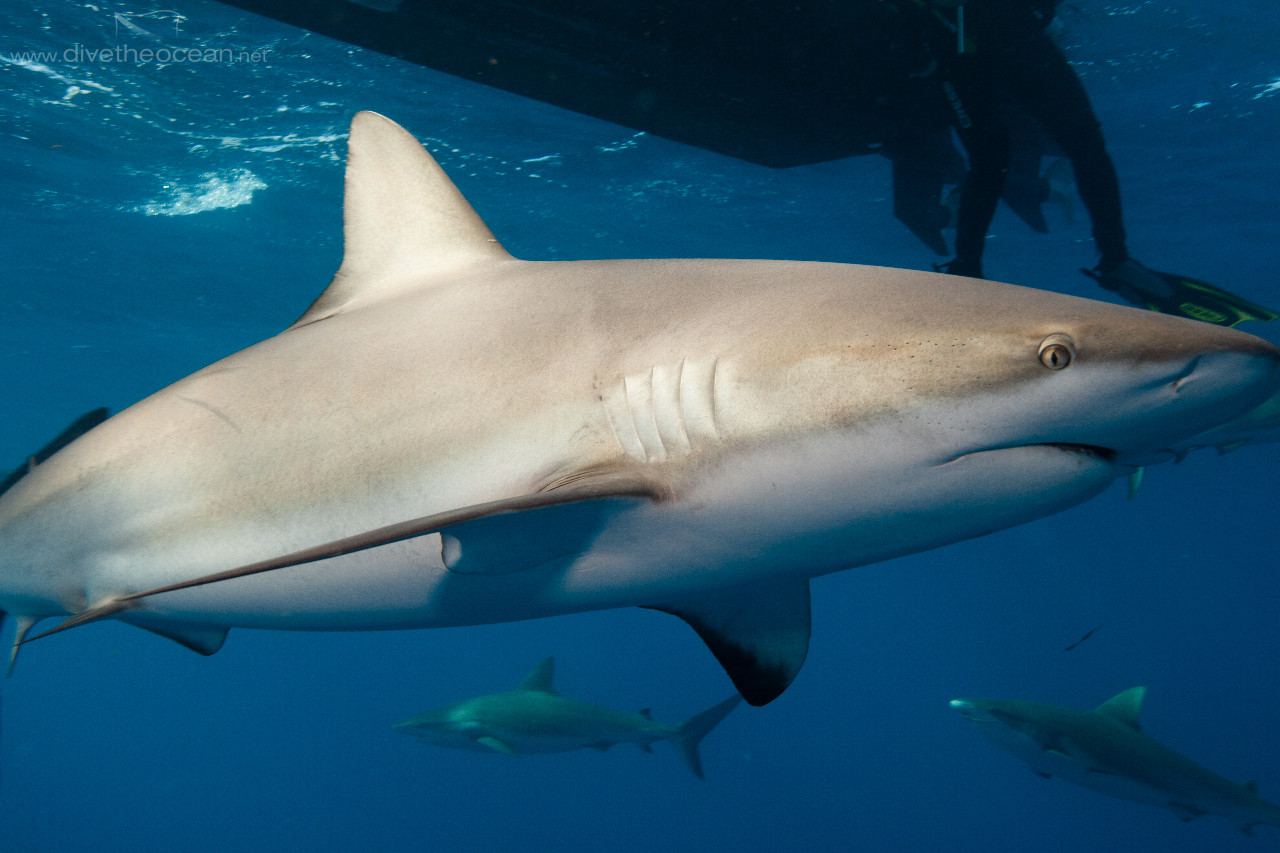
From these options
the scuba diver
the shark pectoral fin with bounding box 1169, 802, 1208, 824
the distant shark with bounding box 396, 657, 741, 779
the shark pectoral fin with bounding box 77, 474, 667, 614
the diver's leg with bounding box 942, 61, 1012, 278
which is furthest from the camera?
the distant shark with bounding box 396, 657, 741, 779

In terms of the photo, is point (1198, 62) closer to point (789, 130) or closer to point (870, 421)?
point (789, 130)

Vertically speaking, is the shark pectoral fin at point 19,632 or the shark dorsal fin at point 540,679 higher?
the shark pectoral fin at point 19,632

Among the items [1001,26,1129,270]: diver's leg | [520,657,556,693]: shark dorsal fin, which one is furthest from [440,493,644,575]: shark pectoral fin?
[520,657,556,693]: shark dorsal fin

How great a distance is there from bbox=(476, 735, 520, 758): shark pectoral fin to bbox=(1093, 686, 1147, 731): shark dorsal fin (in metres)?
8.06

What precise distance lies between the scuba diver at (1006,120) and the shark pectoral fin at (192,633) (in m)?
6.40

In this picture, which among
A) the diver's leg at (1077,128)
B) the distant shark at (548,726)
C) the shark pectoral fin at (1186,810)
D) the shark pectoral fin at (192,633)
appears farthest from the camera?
the distant shark at (548,726)

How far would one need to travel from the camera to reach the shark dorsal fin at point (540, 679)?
11.1m

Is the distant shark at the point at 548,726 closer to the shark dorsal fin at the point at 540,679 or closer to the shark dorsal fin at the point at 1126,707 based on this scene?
the shark dorsal fin at the point at 540,679

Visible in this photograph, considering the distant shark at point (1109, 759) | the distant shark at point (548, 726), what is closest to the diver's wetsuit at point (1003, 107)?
the distant shark at point (1109, 759)

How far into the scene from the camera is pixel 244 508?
2117 millimetres

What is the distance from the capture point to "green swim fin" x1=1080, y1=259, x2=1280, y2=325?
7.04 m

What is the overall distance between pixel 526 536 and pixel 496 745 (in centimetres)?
942

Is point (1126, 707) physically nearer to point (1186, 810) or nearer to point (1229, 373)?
point (1186, 810)

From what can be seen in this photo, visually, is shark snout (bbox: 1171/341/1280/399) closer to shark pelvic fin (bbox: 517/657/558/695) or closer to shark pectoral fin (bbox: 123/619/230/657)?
shark pectoral fin (bbox: 123/619/230/657)
